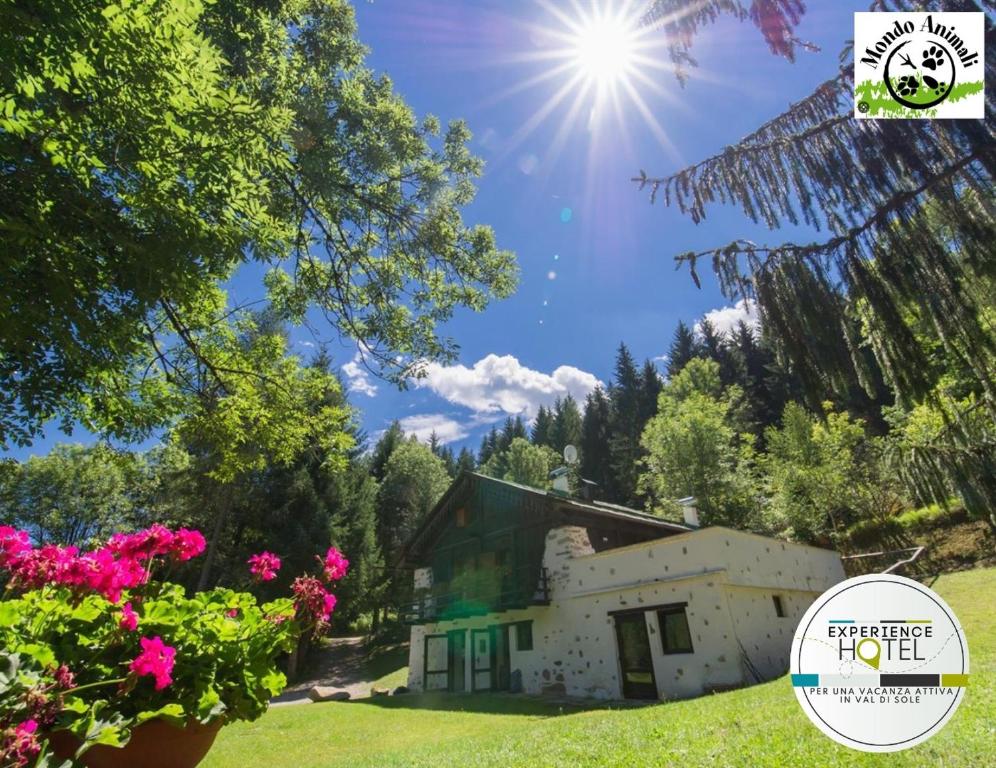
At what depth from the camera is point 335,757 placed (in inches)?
338

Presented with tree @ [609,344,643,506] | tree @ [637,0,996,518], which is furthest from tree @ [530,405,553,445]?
tree @ [637,0,996,518]

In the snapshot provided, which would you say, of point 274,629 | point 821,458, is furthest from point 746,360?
point 274,629

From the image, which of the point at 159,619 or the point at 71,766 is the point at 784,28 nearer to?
the point at 159,619

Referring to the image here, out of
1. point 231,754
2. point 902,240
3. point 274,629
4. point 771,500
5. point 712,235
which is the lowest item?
point 231,754

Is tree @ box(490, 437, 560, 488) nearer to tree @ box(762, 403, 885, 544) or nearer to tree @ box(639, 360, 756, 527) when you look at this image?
tree @ box(639, 360, 756, 527)

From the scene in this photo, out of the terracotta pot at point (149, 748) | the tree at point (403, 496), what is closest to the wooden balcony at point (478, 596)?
the terracotta pot at point (149, 748)

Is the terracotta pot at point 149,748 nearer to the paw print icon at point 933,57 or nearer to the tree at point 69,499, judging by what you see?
the paw print icon at point 933,57

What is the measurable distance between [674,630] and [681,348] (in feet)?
150

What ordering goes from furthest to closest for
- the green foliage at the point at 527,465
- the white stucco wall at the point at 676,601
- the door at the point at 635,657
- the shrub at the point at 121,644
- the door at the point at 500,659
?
the green foliage at the point at 527,465, the door at the point at 500,659, the door at the point at 635,657, the white stucco wall at the point at 676,601, the shrub at the point at 121,644

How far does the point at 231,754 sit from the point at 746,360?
178 feet

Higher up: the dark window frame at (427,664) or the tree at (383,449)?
the tree at (383,449)

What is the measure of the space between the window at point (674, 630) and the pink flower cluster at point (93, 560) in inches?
546

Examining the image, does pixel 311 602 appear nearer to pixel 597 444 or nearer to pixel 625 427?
pixel 625 427

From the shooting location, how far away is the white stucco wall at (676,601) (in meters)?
12.9
